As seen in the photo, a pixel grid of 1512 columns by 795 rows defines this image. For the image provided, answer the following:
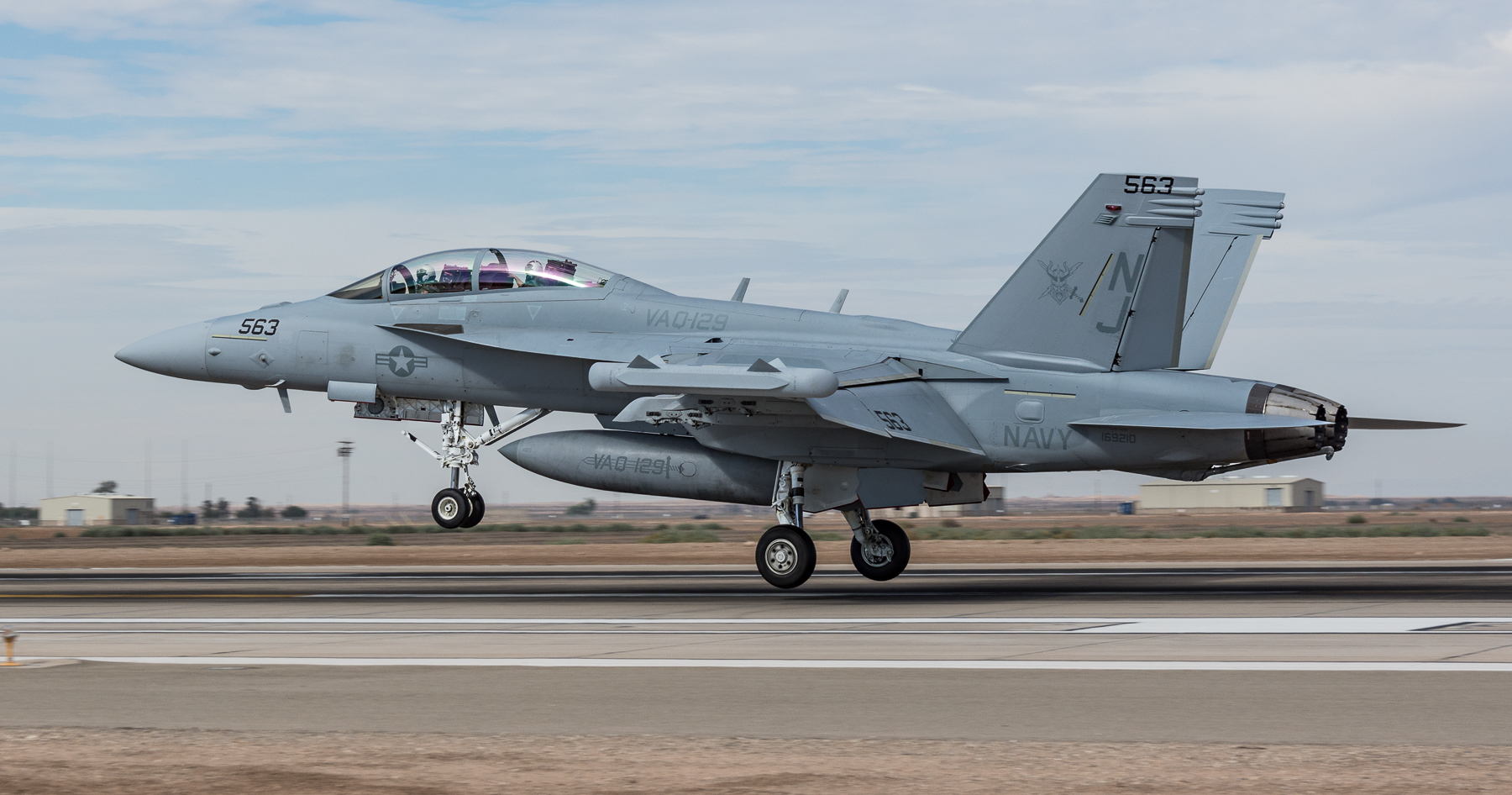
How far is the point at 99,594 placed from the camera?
23078 millimetres

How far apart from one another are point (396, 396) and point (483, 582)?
4518 millimetres

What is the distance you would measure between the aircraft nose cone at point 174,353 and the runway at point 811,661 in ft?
12.6

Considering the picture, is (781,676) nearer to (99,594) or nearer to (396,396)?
(396,396)

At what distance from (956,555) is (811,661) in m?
25.0

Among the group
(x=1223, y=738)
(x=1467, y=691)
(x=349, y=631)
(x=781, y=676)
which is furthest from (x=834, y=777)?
(x=349, y=631)

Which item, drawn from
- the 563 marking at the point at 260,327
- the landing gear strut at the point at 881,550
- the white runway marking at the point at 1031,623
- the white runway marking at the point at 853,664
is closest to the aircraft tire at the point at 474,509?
the white runway marking at the point at 1031,623

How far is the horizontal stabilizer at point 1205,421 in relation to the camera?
18.5 meters

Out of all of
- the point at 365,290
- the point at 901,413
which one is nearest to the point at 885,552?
the point at 901,413

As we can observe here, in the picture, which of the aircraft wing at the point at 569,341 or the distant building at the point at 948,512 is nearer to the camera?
the aircraft wing at the point at 569,341

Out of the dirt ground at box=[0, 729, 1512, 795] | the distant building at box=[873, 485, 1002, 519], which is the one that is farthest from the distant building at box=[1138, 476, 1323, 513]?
the dirt ground at box=[0, 729, 1512, 795]

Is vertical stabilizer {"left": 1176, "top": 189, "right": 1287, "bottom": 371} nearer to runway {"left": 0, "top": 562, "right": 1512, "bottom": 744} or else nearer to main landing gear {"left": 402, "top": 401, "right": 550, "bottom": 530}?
runway {"left": 0, "top": 562, "right": 1512, "bottom": 744}

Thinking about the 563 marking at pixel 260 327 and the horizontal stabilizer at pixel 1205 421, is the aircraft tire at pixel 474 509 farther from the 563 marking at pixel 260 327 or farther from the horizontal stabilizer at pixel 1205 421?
the horizontal stabilizer at pixel 1205 421

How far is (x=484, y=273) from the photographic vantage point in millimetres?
22766

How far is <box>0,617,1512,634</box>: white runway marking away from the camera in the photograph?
585 inches
